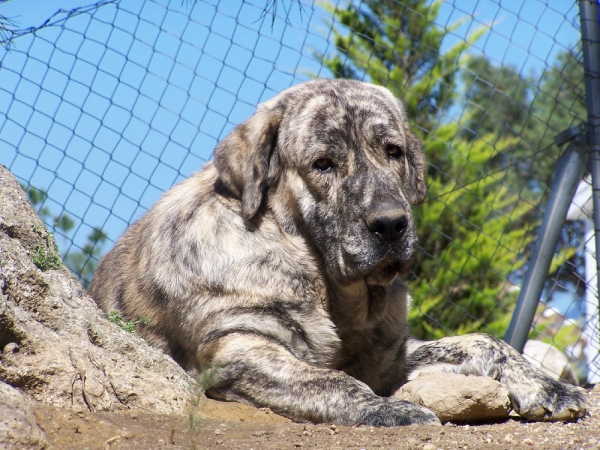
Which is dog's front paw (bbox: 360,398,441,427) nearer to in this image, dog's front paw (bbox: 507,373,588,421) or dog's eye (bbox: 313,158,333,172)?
dog's front paw (bbox: 507,373,588,421)

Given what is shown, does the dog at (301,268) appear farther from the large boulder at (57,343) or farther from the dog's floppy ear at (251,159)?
the large boulder at (57,343)

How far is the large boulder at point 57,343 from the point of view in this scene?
240cm

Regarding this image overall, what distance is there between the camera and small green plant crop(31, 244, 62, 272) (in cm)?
307

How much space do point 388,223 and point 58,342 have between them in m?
1.47

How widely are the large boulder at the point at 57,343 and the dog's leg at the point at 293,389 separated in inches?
8.7

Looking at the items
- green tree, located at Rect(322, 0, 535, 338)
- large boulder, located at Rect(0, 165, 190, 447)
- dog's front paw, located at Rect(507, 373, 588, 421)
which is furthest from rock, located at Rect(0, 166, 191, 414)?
green tree, located at Rect(322, 0, 535, 338)

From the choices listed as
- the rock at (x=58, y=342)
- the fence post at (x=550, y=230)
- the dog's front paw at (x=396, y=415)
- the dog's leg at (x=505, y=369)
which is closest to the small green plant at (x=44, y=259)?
the rock at (x=58, y=342)

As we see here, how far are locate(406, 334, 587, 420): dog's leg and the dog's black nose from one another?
2.68 feet

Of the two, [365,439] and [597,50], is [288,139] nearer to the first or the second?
[365,439]

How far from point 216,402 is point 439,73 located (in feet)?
20.7

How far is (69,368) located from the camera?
2.46 m

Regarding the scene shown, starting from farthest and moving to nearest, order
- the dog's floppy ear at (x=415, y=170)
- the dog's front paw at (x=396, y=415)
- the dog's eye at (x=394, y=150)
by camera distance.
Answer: the dog's floppy ear at (x=415, y=170), the dog's eye at (x=394, y=150), the dog's front paw at (x=396, y=415)

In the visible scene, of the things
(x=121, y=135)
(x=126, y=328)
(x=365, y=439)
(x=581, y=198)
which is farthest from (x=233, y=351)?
(x=581, y=198)

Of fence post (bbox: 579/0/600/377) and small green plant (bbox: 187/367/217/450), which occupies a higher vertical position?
fence post (bbox: 579/0/600/377)
